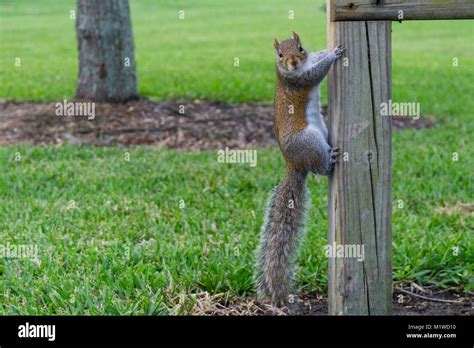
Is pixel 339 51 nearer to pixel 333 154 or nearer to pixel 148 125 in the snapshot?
pixel 333 154

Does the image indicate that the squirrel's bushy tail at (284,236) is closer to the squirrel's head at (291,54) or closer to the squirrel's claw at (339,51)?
the squirrel's head at (291,54)

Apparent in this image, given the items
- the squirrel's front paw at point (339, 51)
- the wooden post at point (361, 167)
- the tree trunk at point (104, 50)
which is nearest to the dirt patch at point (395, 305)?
the wooden post at point (361, 167)

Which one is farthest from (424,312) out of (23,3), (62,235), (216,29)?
(23,3)

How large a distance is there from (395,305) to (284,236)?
749 mm

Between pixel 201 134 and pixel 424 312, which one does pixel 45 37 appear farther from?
pixel 424 312

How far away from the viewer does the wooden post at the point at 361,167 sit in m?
3.54

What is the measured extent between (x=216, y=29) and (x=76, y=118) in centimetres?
1560

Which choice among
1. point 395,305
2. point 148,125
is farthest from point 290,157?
point 148,125

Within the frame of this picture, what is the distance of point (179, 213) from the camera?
589cm

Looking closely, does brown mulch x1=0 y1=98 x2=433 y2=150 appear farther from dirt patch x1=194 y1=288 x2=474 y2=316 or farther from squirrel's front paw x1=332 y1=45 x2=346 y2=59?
squirrel's front paw x1=332 y1=45 x2=346 y2=59

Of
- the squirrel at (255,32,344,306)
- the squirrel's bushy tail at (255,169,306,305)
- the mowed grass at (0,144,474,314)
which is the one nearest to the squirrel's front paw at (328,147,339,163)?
the squirrel at (255,32,344,306)

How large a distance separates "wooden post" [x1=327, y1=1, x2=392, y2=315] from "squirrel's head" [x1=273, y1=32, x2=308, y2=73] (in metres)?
0.25

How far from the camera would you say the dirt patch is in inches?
159

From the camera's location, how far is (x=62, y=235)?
17.7ft
